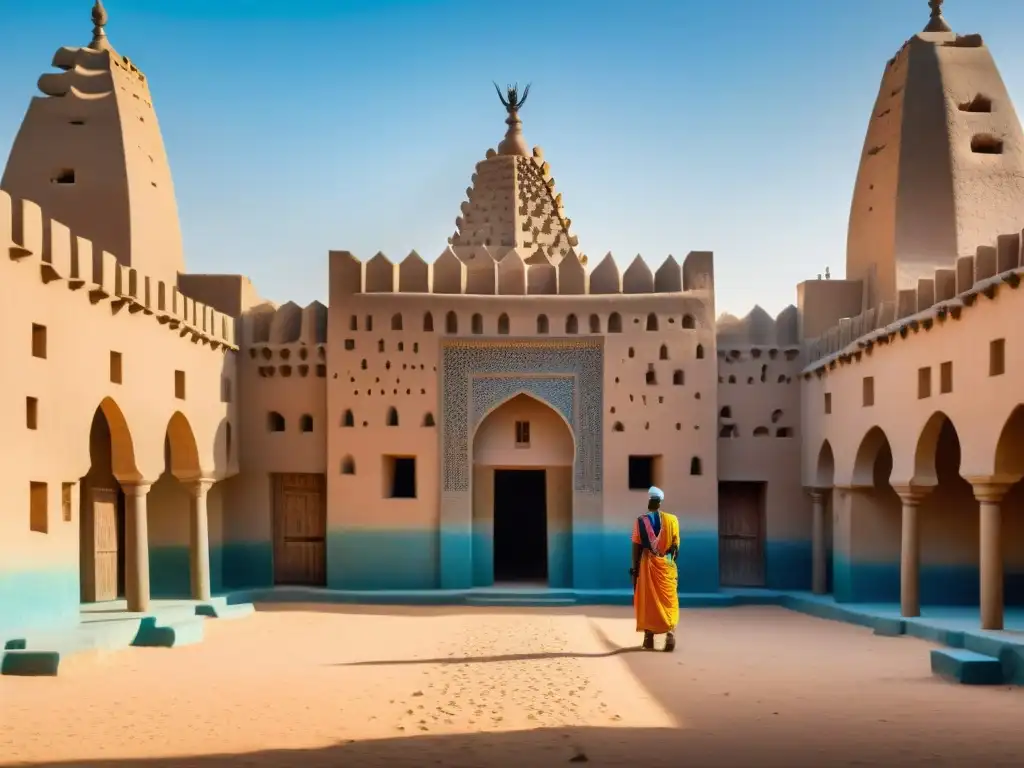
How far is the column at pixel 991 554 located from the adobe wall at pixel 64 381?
1066 cm

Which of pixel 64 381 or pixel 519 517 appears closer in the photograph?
pixel 64 381

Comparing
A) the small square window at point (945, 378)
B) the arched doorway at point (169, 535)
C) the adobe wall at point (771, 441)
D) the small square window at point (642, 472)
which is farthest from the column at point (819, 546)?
the arched doorway at point (169, 535)

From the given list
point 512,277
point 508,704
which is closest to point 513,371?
point 512,277

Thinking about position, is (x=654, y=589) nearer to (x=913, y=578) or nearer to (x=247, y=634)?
(x=913, y=578)

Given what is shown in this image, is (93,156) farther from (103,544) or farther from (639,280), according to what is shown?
(639,280)

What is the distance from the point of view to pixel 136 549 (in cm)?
1513

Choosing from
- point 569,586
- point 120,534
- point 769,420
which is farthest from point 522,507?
point 120,534

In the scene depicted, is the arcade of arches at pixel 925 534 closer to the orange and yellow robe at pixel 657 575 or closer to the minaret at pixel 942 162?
the minaret at pixel 942 162

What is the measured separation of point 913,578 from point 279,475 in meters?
11.4

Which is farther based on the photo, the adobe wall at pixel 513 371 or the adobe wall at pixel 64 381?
the adobe wall at pixel 513 371

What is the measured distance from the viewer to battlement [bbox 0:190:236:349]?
11.6m

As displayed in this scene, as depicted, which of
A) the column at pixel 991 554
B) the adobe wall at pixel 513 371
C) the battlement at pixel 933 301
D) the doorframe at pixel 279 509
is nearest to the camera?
the battlement at pixel 933 301

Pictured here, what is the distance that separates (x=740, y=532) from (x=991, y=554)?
7.99m

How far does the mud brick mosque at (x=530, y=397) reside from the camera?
682 inches
